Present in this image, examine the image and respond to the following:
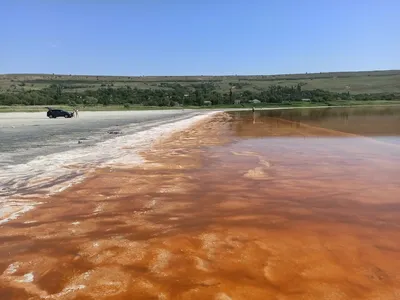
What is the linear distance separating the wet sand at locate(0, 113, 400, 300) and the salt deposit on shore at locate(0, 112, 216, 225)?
0.50 meters

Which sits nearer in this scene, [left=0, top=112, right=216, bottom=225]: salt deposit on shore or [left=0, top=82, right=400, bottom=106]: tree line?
[left=0, top=112, right=216, bottom=225]: salt deposit on shore

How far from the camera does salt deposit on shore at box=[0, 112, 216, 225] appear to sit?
7.72 metres

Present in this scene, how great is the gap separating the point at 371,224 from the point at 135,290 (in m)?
4.24

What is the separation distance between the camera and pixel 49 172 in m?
10.6

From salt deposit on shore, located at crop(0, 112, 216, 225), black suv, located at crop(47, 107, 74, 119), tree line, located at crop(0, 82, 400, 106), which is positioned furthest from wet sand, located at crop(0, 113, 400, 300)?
tree line, located at crop(0, 82, 400, 106)

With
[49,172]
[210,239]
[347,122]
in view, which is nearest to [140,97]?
[347,122]

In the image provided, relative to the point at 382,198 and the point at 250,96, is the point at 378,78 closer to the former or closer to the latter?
the point at 250,96

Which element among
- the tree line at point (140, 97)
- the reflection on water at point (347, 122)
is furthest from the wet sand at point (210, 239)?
the tree line at point (140, 97)

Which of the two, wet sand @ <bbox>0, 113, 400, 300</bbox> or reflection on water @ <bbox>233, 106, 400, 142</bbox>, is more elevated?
wet sand @ <bbox>0, 113, 400, 300</bbox>

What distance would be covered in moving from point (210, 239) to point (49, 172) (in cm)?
642

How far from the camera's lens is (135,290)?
431 centimetres

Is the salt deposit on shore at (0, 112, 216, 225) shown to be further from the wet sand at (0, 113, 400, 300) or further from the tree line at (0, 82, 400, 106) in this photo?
the tree line at (0, 82, 400, 106)

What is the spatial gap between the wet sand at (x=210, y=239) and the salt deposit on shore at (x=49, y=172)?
19.5 inches

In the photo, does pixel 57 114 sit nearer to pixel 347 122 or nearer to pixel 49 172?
pixel 347 122
